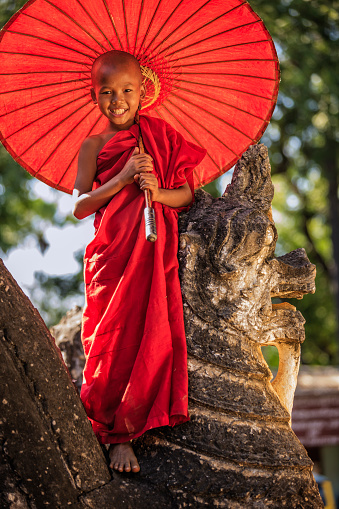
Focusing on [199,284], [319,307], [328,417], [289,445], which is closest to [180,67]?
[199,284]

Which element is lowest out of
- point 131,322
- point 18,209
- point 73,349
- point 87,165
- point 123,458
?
point 123,458

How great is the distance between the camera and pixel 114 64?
98.3 inches

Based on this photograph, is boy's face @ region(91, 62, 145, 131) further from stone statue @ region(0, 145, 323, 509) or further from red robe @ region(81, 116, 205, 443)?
stone statue @ region(0, 145, 323, 509)

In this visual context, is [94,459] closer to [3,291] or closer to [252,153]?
[3,291]

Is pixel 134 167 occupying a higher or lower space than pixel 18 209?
lower

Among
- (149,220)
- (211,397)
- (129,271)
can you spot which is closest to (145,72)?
(149,220)

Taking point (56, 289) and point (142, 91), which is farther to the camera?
point (56, 289)

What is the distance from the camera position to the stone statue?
1893 millimetres

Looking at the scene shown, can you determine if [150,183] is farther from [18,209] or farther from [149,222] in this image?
[18,209]

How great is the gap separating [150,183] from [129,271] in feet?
1.26

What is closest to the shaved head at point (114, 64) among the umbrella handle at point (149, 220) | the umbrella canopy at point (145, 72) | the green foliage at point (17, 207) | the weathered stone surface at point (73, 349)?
the umbrella canopy at point (145, 72)

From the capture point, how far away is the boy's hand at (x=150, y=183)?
232 cm

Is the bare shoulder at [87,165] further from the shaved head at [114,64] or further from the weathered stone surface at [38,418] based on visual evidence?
the weathered stone surface at [38,418]

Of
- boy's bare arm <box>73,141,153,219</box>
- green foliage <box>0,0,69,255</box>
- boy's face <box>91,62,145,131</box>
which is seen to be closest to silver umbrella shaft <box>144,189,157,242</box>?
boy's bare arm <box>73,141,153,219</box>
